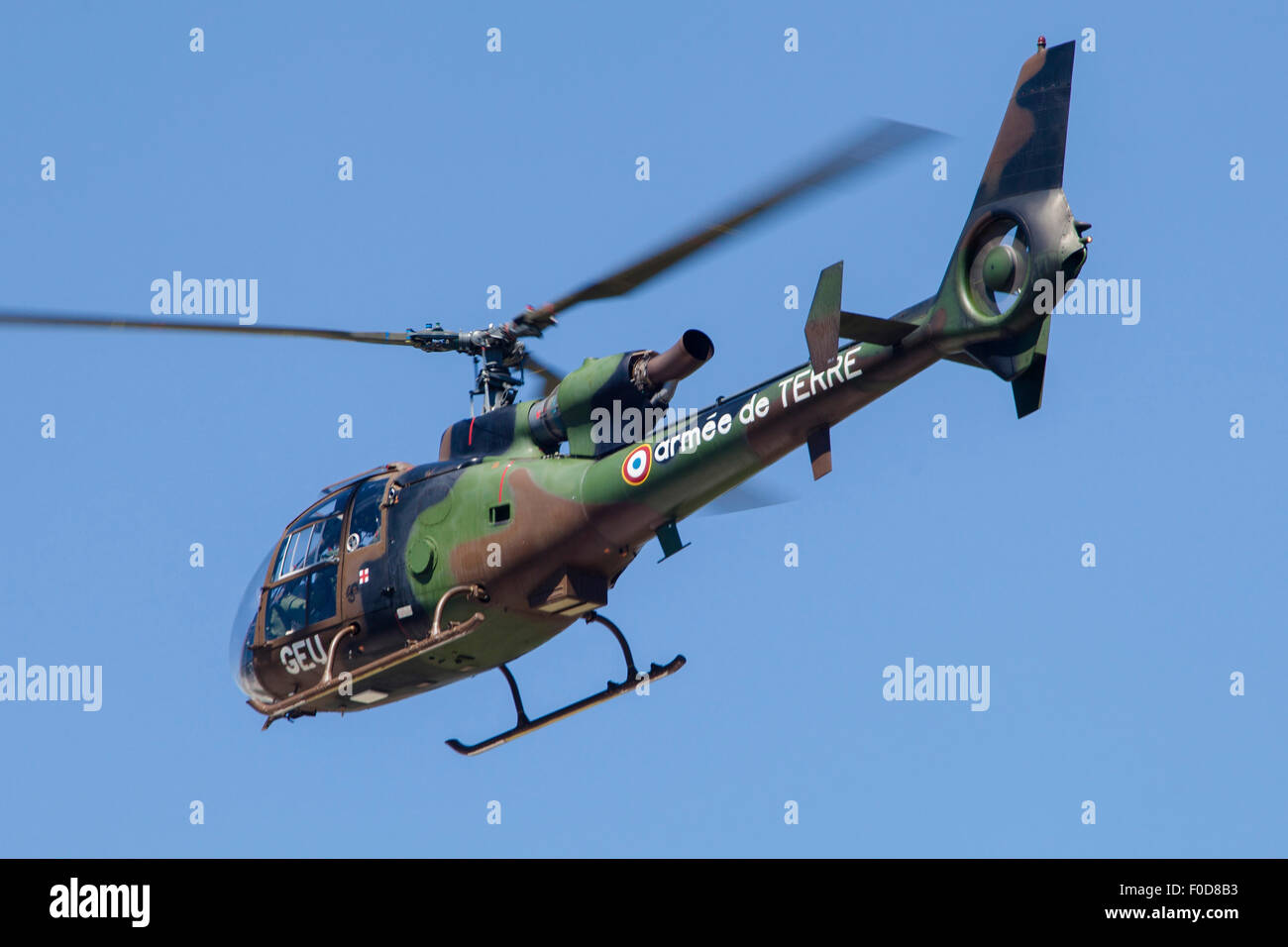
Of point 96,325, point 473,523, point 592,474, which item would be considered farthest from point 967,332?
point 96,325

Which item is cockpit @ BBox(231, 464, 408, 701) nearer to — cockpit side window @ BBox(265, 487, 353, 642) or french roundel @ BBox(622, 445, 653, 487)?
cockpit side window @ BBox(265, 487, 353, 642)

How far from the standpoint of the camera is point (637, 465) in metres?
20.4

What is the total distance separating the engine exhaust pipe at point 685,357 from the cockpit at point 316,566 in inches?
158

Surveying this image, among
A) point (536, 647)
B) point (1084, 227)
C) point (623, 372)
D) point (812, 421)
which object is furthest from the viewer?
point (536, 647)

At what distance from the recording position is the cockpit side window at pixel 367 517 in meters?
22.4

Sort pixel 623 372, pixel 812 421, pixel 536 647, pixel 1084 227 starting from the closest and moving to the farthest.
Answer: pixel 1084 227
pixel 812 421
pixel 623 372
pixel 536 647


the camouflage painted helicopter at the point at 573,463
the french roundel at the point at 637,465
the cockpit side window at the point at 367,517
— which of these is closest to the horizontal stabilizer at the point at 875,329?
the camouflage painted helicopter at the point at 573,463

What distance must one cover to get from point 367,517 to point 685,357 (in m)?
4.69

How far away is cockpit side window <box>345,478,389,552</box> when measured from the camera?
2242 centimetres

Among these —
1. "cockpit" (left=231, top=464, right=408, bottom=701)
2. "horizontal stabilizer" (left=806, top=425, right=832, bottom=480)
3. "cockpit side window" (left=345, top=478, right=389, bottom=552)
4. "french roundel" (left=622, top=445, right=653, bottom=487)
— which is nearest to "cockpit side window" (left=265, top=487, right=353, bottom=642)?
"cockpit" (left=231, top=464, right=408, bottom=701)

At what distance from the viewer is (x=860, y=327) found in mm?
18453

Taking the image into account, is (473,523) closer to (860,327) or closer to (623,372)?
(623,372)
